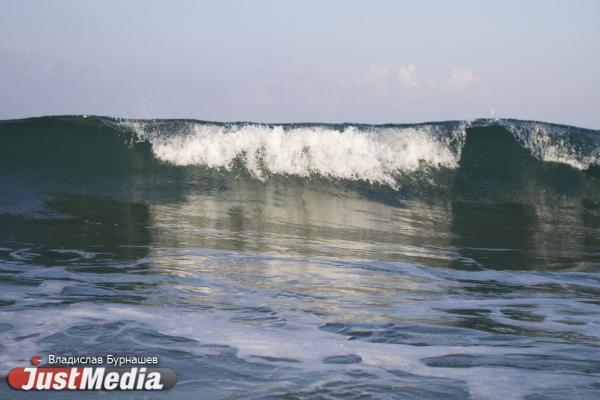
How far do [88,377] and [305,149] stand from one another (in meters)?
10.2

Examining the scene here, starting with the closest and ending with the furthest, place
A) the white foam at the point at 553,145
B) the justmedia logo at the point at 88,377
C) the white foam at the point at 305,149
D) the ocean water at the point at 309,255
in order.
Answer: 1. the justmedia logo at the point at 88,377
2. the ocean water at the point at 309,255
3. the white foam at the point at 305,149
4. the white foam at the point at 553,145

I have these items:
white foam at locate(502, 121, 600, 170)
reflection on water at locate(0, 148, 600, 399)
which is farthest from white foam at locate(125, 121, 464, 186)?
reflection on water at locate(0, 148, 600, 399)

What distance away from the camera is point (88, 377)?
3.10 metres

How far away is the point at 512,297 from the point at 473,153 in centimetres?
880

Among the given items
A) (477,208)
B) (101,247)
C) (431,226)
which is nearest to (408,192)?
(477,208)

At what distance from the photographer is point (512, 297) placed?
17.7 feet

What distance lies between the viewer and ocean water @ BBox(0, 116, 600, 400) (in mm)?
3451

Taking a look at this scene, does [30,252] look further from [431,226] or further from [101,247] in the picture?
[431,226]

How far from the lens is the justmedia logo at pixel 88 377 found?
303cm

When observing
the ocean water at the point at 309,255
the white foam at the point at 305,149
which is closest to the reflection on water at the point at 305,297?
the ocean water at the point at 309,255

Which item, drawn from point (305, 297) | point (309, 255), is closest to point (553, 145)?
point (309, 255)

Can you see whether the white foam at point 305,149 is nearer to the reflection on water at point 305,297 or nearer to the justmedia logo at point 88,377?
the reflection on water at point 305,297

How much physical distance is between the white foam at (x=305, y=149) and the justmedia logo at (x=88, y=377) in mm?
9118

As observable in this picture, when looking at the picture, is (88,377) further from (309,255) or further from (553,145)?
(553,145)
